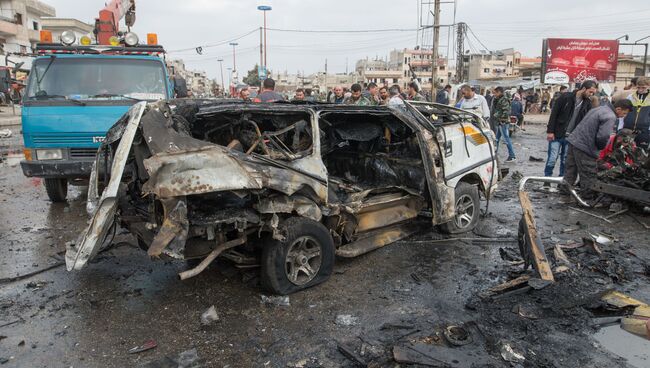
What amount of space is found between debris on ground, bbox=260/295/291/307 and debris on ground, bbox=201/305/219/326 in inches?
17.1

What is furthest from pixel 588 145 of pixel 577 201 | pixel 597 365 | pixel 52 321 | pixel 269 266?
pixel 52 321

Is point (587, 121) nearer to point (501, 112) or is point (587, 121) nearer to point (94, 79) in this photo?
point (501, 112)

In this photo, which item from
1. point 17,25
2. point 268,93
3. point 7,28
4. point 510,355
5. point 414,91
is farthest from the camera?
point 17,25

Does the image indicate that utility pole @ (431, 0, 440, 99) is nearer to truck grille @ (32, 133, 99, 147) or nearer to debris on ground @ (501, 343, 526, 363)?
truck grille @ (32, 133, 99, 147)

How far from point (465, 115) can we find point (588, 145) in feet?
7.85

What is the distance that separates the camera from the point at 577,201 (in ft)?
23.7

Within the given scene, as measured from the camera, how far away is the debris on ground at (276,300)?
384 centimetres

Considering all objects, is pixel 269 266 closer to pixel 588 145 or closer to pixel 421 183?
pixel 421 183

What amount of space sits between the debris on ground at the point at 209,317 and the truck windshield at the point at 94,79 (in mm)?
4411

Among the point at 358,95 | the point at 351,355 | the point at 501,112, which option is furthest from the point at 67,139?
the point at 501,112

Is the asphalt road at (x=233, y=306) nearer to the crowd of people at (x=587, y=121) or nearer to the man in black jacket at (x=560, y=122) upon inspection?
the crowd of people at (x=587, y=121)

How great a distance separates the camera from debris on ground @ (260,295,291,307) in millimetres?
3840

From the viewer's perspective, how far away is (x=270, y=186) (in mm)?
3648

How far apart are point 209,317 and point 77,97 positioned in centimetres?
467
